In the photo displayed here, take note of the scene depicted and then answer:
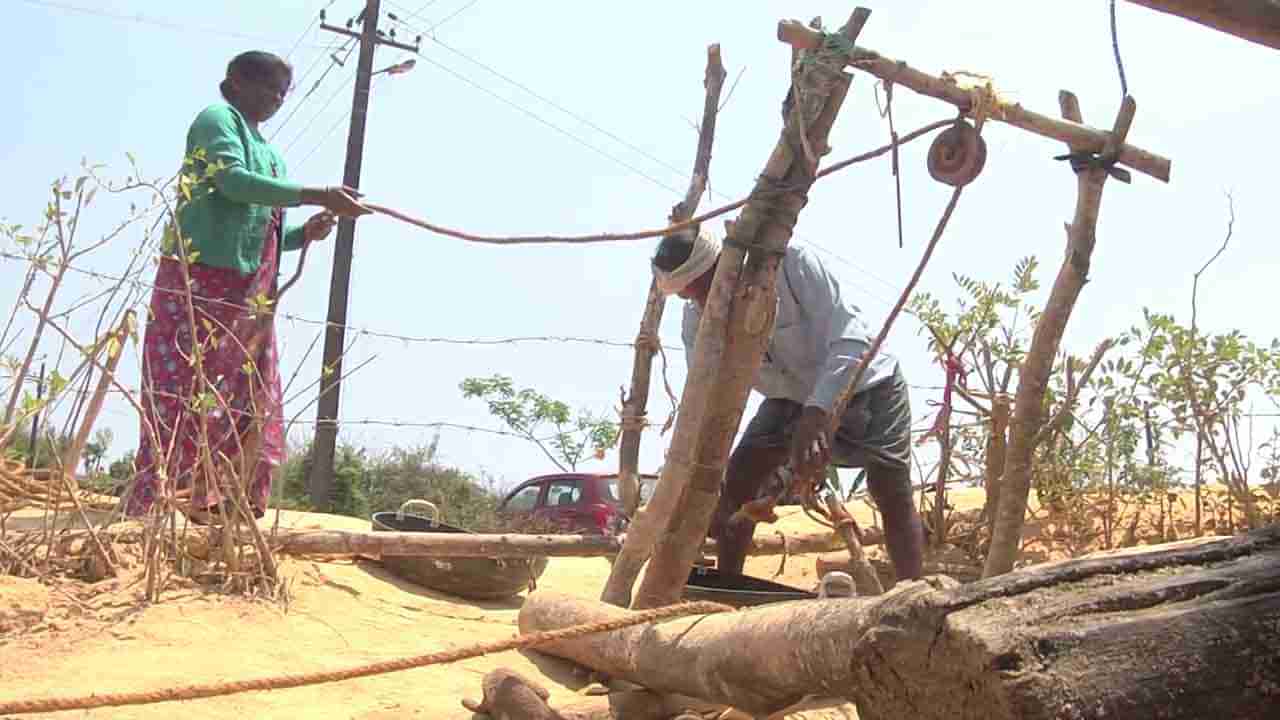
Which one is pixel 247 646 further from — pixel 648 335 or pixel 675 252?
pixel 648 335

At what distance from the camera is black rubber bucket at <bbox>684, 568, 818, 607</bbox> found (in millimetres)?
3652

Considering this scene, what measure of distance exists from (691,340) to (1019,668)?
2.77 metres

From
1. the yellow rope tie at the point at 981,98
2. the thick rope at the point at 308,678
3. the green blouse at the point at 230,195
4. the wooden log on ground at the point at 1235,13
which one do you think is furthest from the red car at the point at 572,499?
the wooden log on ground at the point at 1235,13

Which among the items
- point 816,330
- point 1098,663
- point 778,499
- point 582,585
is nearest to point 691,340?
point 816,330

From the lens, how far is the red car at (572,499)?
36.1 ft

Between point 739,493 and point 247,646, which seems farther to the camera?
point 739,493

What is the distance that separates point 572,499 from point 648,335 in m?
7.11

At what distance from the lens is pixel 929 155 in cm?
348

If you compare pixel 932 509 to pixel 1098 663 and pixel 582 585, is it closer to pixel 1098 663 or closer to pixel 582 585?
pixel 582 585

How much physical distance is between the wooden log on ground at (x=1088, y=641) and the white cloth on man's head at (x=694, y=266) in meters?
2.03

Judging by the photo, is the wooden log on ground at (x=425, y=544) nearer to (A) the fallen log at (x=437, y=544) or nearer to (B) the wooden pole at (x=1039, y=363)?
(A) the fallen log at (x=437, y=544)

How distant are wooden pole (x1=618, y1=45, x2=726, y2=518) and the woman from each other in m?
1.44

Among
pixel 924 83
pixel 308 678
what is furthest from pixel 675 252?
pixel 308 678

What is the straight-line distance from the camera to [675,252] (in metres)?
3.95
